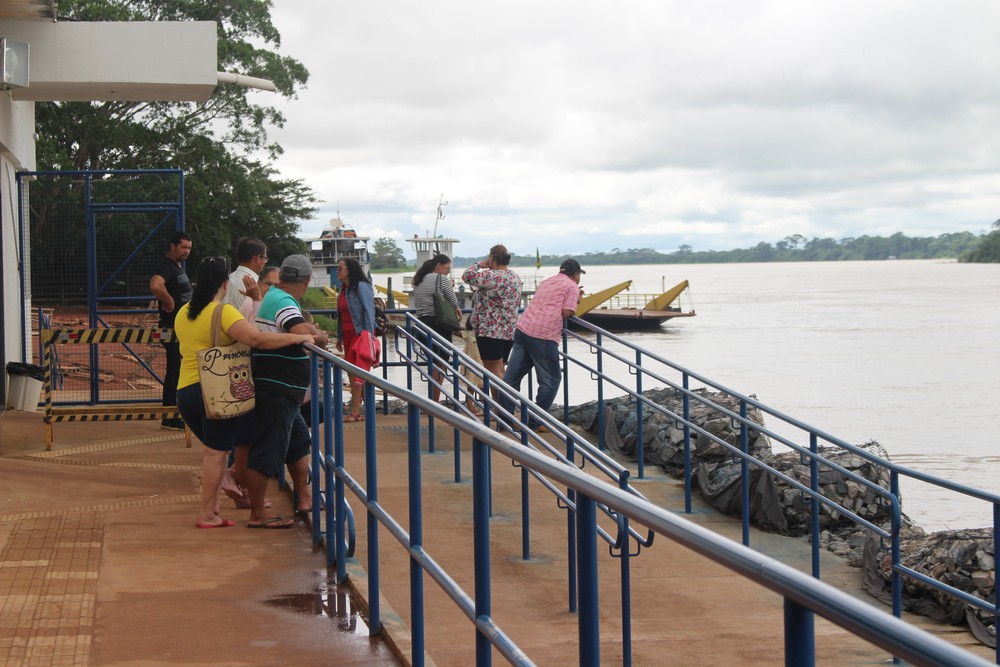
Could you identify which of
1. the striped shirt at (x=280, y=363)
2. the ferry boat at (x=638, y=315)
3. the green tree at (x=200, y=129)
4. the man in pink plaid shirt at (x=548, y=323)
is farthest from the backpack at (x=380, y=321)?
the ferry boat at (x=638, y=315)

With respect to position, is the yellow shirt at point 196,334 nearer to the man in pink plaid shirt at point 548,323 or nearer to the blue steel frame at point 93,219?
the man in pink plaid shirt at point 548,323

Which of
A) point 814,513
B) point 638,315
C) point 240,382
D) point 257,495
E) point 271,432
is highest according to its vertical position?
point 240,382

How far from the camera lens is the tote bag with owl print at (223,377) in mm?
5879

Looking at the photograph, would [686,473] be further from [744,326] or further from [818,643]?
[744,326]

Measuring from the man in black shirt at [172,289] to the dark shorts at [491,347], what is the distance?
2889mm

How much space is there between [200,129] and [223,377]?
3560cm

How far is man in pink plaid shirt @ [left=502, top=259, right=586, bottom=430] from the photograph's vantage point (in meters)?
10.2

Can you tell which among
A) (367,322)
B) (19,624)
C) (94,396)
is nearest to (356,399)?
(367,322)

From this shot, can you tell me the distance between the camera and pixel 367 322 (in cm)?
994

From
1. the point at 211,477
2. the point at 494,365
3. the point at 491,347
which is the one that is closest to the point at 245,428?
the point at 211,477

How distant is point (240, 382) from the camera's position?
19.5 ft

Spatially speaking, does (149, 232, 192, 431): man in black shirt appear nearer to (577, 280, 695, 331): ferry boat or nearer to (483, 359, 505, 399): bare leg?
(483, 359, 505, 399): bare leg

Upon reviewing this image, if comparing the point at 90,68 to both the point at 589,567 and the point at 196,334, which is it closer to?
the point at 196,334

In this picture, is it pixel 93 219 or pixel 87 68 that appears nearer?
pixel 87 68
